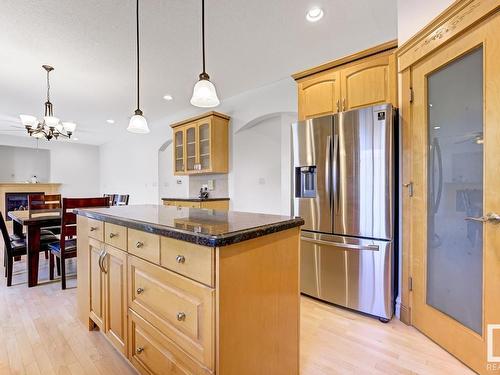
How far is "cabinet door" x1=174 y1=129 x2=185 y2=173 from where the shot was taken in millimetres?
4828

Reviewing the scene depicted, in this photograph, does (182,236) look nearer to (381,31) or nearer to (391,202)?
(391,202)

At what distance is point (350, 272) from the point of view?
2.14 metres

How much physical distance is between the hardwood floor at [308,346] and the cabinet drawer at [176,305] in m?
0.61

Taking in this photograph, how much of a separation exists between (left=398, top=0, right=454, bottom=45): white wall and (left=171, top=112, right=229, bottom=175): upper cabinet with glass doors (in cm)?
281

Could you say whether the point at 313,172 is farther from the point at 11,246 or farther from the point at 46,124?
the point at 46,124

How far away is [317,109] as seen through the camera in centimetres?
251

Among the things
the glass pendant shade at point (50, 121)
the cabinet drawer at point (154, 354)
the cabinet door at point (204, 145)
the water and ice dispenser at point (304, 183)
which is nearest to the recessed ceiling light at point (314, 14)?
the water and ice dispenser at point (304, 183)

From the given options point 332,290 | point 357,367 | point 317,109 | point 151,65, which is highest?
point 151,65

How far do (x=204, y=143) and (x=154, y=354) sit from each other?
3556 millimetres

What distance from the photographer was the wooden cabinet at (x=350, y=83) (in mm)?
2119

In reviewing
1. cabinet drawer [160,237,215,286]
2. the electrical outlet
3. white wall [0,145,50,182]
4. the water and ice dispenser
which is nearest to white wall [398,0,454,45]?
the water and ice dispenser

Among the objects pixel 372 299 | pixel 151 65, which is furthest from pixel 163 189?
pixel 372 299

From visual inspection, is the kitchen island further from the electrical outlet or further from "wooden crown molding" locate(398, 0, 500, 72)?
the electrical outlet

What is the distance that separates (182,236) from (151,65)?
2.88m
